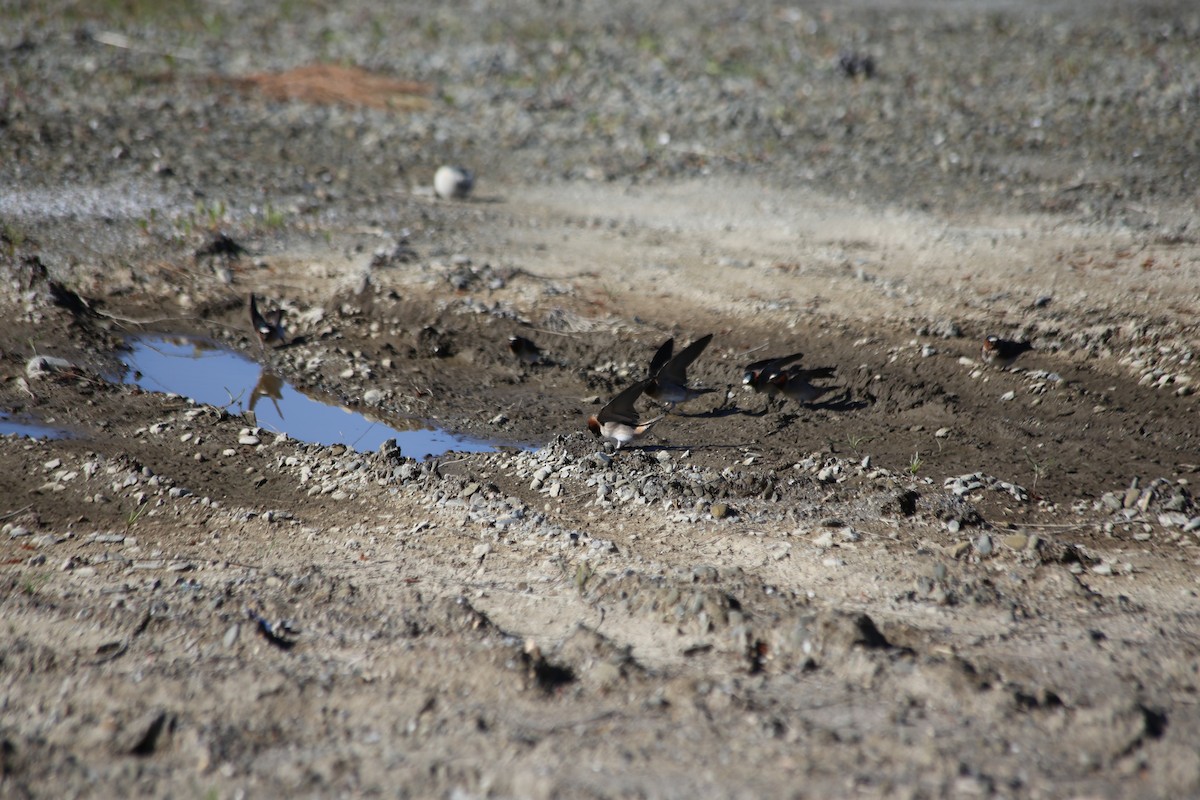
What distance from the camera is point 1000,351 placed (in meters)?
5.17

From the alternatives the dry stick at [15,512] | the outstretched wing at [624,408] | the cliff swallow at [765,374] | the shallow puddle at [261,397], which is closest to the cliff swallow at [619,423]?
the outstretched wing at [624,408]

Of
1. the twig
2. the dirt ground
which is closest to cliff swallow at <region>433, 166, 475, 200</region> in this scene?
the dirt ground

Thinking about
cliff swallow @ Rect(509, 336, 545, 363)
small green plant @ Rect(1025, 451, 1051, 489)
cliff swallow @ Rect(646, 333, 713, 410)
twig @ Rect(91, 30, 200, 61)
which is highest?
small green plant @ Rect(1025, 451, 1051, 489)

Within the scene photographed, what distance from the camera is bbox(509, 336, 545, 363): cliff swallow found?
18.1ft

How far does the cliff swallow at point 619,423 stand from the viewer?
4.62m

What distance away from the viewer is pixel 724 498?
4.21m

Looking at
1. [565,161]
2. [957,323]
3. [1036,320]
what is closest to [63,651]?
[957,323]

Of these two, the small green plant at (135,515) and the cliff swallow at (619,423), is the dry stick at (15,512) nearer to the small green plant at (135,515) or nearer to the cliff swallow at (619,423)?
the small green plant at (135,515)

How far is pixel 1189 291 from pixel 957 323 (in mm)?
1467

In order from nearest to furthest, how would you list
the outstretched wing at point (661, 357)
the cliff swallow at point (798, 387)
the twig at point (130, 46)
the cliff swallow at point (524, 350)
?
1. the cliff swallow at point (798, 387)
2. the outstretched wing at point (661, 357)
3. the cliff swallow at point (524, 350)
4. the twig at point (130, 46)

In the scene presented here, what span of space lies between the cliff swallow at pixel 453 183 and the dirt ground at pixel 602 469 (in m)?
0.21

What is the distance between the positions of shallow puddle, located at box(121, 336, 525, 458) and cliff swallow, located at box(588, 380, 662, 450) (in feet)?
1.76

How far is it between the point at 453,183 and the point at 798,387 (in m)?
4.11

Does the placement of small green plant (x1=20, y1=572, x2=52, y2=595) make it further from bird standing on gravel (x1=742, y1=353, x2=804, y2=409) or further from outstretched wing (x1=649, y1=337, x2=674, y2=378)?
bird standing on gravel (x1=742, y1=353, x2=804, y2=409)
